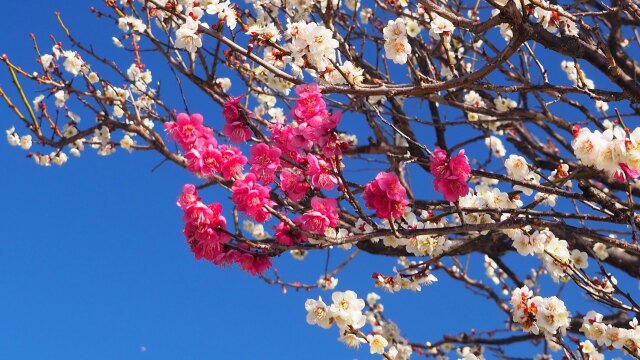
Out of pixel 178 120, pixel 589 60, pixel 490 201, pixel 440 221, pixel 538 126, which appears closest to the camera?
pixel 178 120

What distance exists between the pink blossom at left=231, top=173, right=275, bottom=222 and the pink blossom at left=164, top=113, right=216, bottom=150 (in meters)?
0.30

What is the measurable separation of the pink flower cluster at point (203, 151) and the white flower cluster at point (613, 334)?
231 cm

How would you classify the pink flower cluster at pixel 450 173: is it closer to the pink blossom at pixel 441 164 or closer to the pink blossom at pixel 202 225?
the pink blossom at pixel 441 164

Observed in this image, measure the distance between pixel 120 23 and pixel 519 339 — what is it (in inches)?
166

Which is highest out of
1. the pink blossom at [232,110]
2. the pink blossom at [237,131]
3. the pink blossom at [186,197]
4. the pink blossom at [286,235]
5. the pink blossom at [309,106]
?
the pink blossom at [232,110]

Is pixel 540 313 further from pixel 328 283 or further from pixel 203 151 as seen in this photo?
pixel 328 283

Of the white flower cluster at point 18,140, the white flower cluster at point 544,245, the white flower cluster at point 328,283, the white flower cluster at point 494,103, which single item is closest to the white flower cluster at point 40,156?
the white flower cluster at point 18,140

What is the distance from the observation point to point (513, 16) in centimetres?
240

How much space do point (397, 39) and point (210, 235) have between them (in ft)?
4.83

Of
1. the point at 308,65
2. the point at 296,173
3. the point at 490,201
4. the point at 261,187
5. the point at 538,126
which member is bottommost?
the point at 261,187

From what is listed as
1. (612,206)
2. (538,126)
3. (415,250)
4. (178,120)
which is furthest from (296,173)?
(538,126)

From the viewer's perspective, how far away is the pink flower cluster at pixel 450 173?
224cm

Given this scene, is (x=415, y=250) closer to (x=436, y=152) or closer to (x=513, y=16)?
(x=436, y=152)

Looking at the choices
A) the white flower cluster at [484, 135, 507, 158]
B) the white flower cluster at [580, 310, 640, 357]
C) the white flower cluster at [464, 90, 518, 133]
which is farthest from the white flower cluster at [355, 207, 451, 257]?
the white flower cluster at [484, 135, 507, 158]
